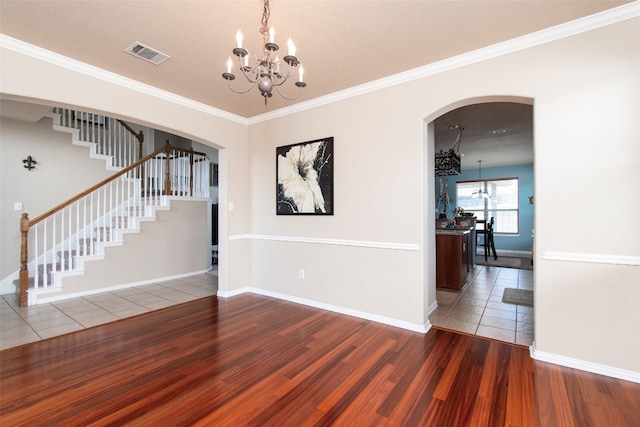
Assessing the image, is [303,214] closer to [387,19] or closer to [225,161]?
[225,161]

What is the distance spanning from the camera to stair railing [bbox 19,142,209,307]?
13.6 feet

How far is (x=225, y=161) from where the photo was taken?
4285mm

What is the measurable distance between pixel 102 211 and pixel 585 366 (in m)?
6.74

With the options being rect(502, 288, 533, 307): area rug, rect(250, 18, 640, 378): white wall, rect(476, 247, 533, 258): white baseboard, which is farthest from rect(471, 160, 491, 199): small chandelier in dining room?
rect(250, 18, 640, 378): white wall

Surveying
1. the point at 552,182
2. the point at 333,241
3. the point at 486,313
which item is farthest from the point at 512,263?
the point at 333,241

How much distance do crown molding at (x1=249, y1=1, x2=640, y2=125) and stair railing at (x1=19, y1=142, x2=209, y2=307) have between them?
3.37m

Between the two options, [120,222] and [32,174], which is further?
[120,222]

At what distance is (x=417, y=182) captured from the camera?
2992mm

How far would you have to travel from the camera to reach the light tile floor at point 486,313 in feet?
9.66

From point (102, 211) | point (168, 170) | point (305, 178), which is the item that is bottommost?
point (102, 211)

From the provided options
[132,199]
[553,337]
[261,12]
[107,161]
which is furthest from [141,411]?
[107,161]

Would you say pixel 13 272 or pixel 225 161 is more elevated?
pixel 225 161

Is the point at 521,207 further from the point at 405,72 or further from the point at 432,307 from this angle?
the point at 405,72

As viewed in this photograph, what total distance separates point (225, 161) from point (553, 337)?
4.27 m
